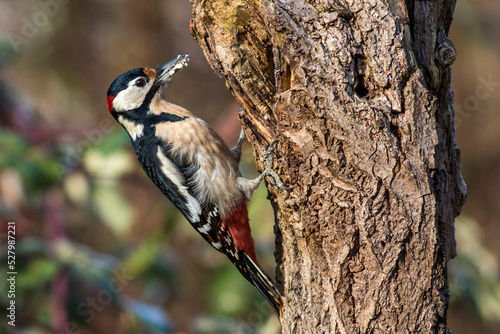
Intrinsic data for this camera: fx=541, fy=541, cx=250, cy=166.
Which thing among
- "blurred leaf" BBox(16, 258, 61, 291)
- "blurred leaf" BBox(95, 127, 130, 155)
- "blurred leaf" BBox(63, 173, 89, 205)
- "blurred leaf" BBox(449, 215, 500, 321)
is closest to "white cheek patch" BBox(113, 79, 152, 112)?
"blurred leaf" BBox(95, 127, 130, 155)

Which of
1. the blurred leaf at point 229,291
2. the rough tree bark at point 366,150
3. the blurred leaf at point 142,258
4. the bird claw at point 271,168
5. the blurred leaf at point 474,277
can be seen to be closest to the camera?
the rough tree bark at point 366,150

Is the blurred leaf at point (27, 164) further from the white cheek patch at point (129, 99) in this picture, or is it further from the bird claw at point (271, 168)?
the bird claw at point (271, 168)

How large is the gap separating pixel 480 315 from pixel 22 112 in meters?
4.59

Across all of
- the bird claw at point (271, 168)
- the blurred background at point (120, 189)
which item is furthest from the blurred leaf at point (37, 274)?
the bird claw at point (271, 168)

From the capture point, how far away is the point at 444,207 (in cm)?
260

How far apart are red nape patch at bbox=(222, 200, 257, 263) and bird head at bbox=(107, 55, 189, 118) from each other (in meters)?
0.98

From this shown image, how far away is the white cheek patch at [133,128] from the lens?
148 inches

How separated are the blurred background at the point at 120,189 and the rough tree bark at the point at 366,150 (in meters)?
1.67

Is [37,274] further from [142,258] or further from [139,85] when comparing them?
[139,85]

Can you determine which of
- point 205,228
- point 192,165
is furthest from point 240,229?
point 192,165

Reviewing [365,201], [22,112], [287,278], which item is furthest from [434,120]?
[22,112]

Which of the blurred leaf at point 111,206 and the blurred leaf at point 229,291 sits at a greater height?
the blurred leaf at point 229,291

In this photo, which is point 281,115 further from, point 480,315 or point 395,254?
point 480,315

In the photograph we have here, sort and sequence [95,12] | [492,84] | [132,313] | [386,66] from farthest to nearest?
[95,12], [492,84], [132,313], [386,66]
